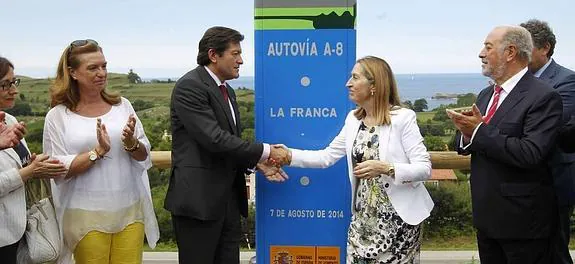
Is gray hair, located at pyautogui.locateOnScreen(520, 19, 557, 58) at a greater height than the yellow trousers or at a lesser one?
greater

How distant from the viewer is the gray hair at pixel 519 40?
3.23 m

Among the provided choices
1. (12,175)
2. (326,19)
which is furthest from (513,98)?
(12,175)

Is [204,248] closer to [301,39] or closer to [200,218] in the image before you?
[200,218]

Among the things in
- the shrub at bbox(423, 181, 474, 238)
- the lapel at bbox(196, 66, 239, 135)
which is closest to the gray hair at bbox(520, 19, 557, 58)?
the shrub at bbox(423, 181, 474, 238)

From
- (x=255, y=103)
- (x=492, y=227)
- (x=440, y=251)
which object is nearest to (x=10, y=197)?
(x=255, y=103)

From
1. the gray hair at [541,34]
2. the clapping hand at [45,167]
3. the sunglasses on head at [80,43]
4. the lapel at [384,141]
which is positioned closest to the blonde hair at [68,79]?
the sunglasses on head at [80,43]

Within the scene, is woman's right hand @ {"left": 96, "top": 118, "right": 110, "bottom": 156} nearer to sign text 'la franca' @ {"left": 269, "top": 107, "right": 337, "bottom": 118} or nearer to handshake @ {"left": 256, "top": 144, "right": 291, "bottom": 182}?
handshake @ {"left": 256, "top": 144, "right": 291, "bottom": 182}

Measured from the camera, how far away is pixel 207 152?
3533 millimetres

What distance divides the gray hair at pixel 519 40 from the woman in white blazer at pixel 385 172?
588 mm

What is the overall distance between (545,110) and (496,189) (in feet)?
1.42

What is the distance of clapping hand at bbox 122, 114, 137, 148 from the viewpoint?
3.44 m

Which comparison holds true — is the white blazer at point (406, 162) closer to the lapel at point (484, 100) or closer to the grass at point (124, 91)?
the lapel at point (484, 100)

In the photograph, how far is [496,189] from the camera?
324cm

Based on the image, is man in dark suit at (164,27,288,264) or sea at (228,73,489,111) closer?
man in dark suit at (164,27,288,264)
